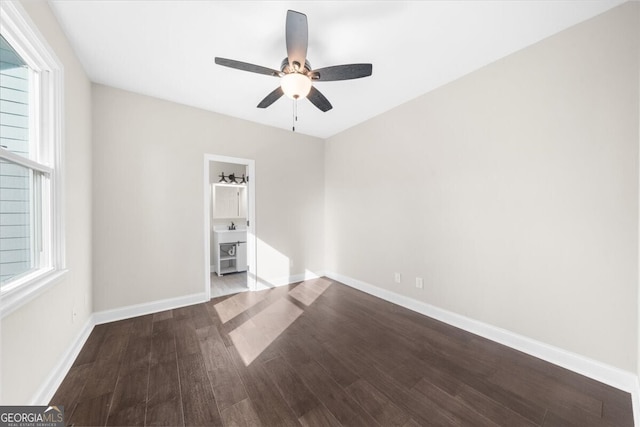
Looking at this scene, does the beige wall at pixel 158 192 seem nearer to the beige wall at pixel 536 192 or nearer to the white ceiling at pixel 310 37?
the white ceiling at pixel 310 37

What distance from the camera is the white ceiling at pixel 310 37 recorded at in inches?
64.7

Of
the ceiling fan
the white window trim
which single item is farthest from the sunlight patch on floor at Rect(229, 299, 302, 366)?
the ceiling fan

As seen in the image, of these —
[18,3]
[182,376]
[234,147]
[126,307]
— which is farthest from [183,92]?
[182,376]

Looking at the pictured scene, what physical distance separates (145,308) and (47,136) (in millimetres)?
2063

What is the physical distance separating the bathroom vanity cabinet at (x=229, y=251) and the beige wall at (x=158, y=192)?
1.02 meters

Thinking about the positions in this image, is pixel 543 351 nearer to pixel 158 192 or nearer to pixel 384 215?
pixel 384 215

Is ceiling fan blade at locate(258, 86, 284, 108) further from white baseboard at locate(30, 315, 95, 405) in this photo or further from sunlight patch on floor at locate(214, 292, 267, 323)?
white baseboard at locate(30, 315, 95, 405)

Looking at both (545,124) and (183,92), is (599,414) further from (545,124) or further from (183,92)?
(183,92)

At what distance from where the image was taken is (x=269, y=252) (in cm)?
383

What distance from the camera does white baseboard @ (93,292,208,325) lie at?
2594 millimetres

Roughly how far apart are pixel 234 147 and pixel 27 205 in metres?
2.28

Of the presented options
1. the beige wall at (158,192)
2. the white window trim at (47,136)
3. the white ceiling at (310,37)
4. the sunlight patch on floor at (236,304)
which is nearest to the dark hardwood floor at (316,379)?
the sunlight patch on floor at (236,304)

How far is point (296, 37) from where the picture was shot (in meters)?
1.58

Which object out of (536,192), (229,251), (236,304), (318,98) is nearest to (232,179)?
(229,251)
